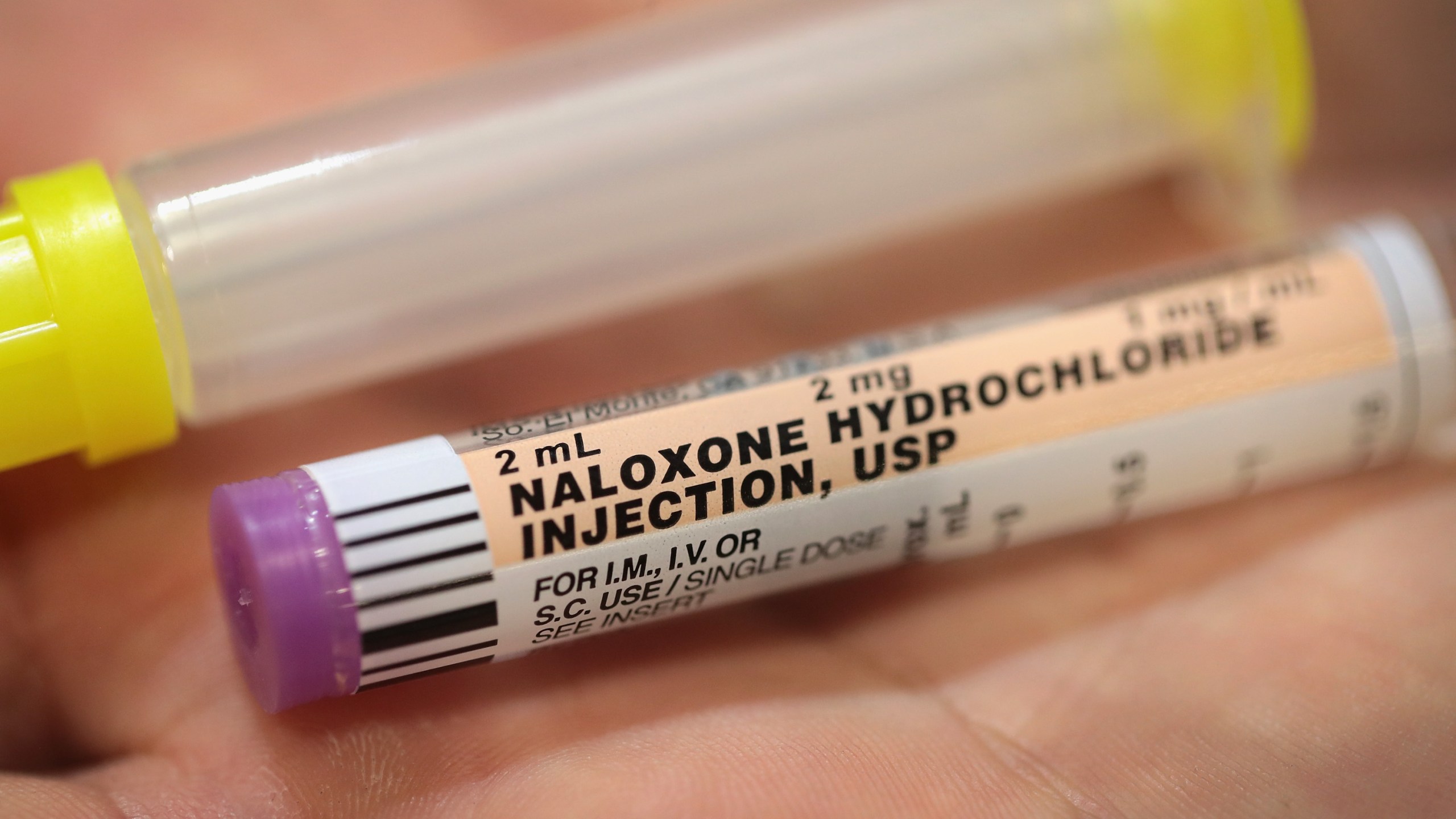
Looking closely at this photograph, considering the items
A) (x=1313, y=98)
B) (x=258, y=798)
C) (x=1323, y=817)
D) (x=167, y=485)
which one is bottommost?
(x=1323, y=817)

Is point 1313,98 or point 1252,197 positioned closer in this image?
point 1252,197

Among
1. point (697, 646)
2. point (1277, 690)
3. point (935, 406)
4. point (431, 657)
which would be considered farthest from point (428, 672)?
point (1277, 690)

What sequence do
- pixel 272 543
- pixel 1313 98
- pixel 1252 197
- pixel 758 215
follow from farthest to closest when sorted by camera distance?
pixel 1313 98
pixel 1252 197
pixel 758 215
pixel 272 543

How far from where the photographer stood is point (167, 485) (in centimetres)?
83

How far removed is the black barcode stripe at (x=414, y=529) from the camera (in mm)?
638

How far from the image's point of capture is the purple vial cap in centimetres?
63

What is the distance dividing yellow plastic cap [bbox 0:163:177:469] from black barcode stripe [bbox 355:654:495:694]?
236 millimetres

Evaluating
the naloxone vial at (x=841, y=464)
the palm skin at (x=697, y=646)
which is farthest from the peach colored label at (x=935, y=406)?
the palm skin at (x=697, y=646)

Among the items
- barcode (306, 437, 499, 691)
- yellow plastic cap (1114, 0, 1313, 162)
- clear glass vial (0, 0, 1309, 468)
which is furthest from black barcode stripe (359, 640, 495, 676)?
yellow plastic cap (1114, 0, 1313, 162)

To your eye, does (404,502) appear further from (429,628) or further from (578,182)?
(578,182)

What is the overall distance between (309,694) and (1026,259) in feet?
2.26

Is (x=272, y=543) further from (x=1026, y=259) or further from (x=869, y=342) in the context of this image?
(x=1026, y=259)

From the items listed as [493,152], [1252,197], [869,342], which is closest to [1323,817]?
[869,342]

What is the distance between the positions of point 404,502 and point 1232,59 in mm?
701
